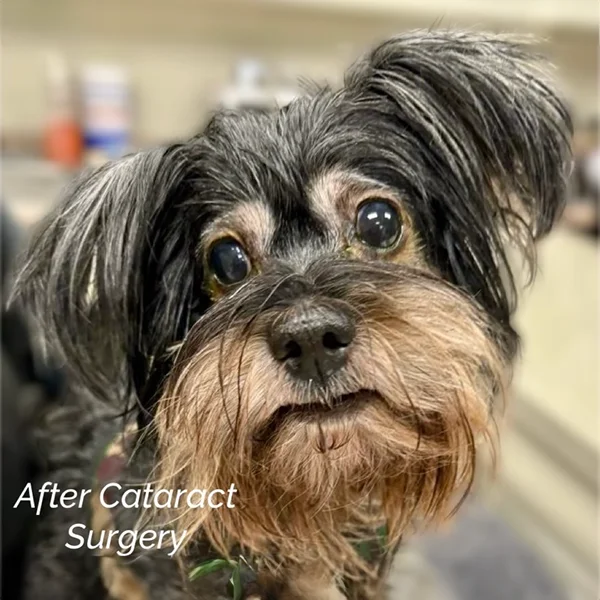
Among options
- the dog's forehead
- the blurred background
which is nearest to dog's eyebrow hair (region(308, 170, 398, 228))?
the dog's forehead

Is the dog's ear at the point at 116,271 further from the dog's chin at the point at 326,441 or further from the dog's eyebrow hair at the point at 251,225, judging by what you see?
the dog's chin at the point at 326,441

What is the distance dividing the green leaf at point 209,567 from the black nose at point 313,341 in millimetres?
200

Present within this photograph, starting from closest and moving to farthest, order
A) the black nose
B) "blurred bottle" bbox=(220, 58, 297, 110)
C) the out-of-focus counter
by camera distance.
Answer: the black nose < the out-of-focus counter < "blurred bottle" bbox=(220, 58, 297, 110)

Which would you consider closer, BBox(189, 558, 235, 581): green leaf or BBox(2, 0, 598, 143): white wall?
BBox(189, 558, 235, 581): green leaf

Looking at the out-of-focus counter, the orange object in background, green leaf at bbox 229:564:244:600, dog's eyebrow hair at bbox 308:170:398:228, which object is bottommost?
the out-of-focus counter

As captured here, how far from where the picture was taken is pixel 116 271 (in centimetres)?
68

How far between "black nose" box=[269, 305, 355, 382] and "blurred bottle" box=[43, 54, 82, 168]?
151cm

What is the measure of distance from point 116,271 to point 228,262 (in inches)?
4.1

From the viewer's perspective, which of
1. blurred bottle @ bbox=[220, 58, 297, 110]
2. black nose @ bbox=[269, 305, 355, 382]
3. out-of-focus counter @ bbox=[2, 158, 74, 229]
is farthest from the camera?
blurred bottle @ bbox=[220, 58, 297, 110]

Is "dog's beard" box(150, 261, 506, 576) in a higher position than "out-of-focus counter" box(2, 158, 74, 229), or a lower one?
higher

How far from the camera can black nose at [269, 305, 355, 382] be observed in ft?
1.84

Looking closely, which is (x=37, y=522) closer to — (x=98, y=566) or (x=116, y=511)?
(x=98, y=566)

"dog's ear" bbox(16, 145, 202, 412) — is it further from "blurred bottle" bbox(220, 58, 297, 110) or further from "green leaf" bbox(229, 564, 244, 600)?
"blurred bottle" bbox(220, 58, 297, 110)

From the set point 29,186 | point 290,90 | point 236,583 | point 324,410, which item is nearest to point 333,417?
point 324,410
